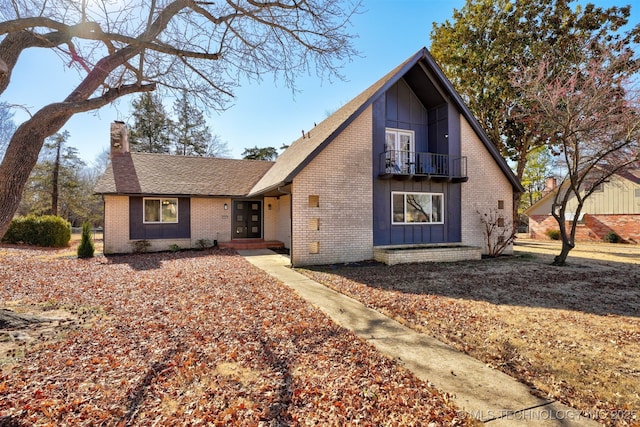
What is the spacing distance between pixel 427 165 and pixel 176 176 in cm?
1170

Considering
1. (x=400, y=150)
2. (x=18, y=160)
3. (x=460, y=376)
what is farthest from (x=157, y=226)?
(x=460, y=376)

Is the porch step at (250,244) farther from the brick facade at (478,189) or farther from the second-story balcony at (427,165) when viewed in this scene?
the brick facade at (478,189)

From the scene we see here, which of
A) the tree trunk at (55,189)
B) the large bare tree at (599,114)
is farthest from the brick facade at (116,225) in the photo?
the large bare tree at (599,114)

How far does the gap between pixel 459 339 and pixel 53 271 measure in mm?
10649

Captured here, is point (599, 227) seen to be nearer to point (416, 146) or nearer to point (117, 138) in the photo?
point (416, 146)

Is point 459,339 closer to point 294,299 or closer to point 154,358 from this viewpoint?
point 294,299

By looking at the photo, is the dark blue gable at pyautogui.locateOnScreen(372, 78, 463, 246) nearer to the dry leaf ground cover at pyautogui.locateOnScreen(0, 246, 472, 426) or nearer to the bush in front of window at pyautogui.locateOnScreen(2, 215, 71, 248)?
the dry leaf ground cover at pyautogui.locateOnScreen(0, 246, 472, 426)

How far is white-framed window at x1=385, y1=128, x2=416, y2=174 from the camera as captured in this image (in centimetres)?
1130

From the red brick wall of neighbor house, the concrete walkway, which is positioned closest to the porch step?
the concrete walkway

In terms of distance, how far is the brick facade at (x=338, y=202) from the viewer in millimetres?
9828

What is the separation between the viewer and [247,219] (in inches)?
613

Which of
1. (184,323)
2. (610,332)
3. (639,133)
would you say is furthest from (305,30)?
(639,133)

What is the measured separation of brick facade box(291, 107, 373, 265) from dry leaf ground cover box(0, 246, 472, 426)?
429 centimetres

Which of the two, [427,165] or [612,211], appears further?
[612,211]
